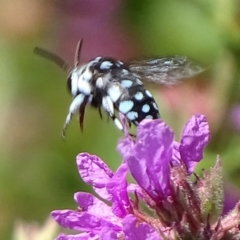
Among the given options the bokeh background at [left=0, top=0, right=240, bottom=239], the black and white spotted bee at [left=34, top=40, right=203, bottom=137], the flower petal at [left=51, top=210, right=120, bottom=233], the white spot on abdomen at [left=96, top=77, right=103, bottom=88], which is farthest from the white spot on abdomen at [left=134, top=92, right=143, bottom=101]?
the bokeh background at [left=0, top=0, right=240, bottom=239]

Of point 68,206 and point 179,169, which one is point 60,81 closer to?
point 68,206

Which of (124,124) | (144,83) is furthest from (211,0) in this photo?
(124,124)

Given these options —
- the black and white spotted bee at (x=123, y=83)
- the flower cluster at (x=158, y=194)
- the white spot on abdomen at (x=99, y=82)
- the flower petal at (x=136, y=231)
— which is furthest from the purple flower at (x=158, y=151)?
the white spot on abdomen at (x=99, y=82)

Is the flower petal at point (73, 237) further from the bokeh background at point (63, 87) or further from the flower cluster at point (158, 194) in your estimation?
the bokeh background at point (63, 87)

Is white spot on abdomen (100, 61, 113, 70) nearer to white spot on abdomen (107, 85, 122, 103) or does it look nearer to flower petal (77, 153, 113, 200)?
white spot on abdomen (107, 85, 122, 103)

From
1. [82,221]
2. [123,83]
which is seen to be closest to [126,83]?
Answer: [123,83]

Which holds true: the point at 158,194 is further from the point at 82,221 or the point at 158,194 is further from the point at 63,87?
the point at 63,87
